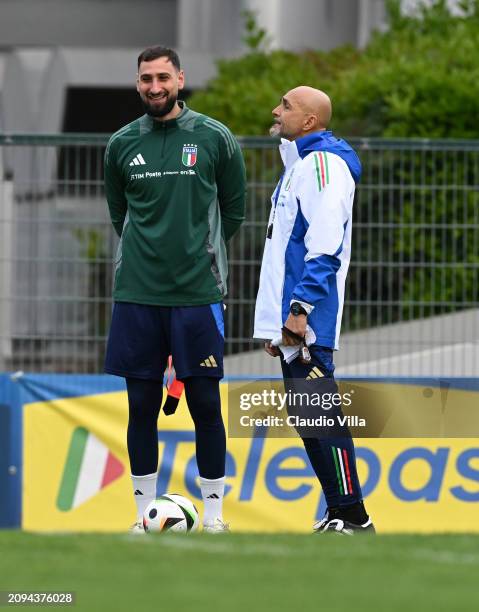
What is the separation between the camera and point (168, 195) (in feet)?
22.3

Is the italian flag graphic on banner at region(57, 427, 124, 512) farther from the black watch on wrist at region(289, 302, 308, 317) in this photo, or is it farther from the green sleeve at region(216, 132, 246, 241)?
the black watch on wrist at region(289, 302, 308, 317)

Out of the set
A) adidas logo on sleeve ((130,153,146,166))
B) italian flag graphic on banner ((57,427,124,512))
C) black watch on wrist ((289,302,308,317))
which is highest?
adidas logo on sleeve ((130,153,146,166))

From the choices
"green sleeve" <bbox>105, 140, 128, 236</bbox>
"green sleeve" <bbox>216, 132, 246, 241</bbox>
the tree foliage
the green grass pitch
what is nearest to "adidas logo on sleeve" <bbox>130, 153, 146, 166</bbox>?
"green sleeve" <bbox>105, 140, 128, 236</bbox>

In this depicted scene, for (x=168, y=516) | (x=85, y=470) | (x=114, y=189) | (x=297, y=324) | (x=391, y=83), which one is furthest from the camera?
(x=391, y=83)

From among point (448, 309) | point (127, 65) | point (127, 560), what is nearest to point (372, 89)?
point (448, 309)

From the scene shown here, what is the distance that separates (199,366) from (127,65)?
17.7m

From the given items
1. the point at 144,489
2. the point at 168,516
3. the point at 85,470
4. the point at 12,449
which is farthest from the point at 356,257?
the point at 168,516

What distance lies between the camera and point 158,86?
6.91m

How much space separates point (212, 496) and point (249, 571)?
83.1 inches

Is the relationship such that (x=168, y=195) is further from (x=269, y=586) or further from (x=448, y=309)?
(x=448, y=309)

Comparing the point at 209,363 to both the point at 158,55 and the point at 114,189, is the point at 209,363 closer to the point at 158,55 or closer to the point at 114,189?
the point at 114,189

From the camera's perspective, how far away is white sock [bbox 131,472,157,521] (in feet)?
22.9

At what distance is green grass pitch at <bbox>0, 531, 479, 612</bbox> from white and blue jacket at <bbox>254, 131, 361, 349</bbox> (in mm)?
1280

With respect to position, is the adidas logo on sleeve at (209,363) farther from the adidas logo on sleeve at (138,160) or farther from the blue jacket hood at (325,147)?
the blue jacket hood at (325,147)
